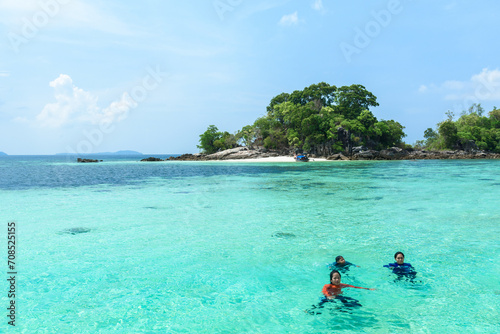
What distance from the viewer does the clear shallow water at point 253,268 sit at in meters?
6.92

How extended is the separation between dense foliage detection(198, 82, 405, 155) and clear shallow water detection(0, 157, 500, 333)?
70186mm

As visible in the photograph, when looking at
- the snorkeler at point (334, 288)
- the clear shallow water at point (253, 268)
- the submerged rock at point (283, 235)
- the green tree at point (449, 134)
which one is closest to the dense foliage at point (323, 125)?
the green tree at point (449, 134)

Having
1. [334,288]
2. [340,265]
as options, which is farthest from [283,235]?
[334,288]

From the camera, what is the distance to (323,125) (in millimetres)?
86938

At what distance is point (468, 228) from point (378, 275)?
25.4ft

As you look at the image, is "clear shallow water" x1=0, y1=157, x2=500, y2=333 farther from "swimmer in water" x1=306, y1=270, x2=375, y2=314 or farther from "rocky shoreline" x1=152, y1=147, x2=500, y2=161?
"rocky shoreline" x1=152, y1=147, x2=500, y2=161

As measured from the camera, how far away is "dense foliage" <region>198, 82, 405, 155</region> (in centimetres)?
8825

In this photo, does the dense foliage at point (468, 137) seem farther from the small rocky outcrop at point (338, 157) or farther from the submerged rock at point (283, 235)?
the submerged rock at point (283, 235)

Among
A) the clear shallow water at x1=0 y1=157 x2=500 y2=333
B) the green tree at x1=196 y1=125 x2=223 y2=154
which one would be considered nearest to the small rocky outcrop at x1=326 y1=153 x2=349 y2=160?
the green tree at x1=196 y1=125 x2=223 y2=154

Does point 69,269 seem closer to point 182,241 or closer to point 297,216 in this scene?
point 182,241

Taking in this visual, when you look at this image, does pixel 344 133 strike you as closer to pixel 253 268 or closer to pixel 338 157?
pixel 338 157

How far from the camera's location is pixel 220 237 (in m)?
13.5

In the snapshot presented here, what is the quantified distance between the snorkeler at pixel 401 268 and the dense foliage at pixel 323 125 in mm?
78843

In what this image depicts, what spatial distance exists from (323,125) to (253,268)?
8095cm
